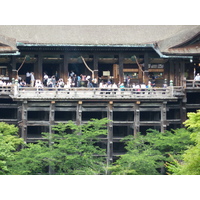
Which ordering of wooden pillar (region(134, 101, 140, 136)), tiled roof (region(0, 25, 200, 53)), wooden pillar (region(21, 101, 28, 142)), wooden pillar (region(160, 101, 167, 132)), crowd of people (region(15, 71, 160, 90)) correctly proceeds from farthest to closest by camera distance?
1. tiled roof (region(0, 25, 200, 53))
2. crowd of people (region(15, 71, 160, 90))
3. wooden pillar (region(160, 101, 167, 132))
4. wooden pillar (region(134, 101, 140, 136))
5. wooden pillar (region(21, 101, 28, 142))

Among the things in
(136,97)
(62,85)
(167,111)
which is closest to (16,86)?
(62,85)

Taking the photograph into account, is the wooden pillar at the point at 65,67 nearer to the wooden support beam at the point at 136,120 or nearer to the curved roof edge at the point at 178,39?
the wooden support beam at the point at 136,120

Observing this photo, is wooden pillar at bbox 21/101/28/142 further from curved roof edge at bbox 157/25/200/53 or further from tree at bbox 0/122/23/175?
curved roof edge at bbox 157/25/200/53

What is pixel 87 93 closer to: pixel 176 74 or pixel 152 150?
pixel 152 150

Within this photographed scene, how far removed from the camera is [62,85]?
191 feet

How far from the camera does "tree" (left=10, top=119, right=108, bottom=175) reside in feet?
167

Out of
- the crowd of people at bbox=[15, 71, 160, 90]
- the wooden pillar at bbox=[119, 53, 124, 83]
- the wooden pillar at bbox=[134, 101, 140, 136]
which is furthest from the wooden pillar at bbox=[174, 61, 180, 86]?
the wooden pillar at bbox=[134, 101, 140, 136]

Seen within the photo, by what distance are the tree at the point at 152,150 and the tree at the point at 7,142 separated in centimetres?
634

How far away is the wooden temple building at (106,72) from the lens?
57.0m

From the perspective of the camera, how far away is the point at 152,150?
53750mm

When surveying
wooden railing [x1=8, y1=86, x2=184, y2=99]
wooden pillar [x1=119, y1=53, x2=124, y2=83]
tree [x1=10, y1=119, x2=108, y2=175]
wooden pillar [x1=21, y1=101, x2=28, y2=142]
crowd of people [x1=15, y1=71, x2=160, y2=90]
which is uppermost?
wooden pillar [x1=119, y1=53, x2=124, y2=83]

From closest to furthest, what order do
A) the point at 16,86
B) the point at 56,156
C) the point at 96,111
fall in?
the point at 56,156 < the point at 16,86 < the point at 96,111

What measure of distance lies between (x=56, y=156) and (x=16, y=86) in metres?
6.41
